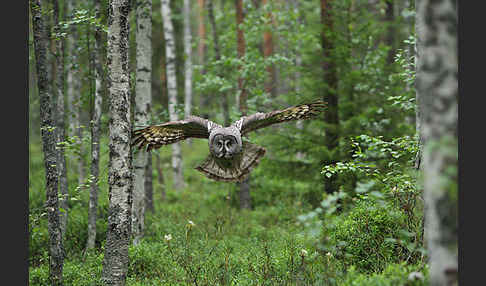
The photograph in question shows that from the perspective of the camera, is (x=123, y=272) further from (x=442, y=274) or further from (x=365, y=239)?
(x=442, y=274)

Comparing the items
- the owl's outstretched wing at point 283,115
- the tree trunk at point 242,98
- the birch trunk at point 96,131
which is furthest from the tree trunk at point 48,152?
the tree trunk at point 242,98

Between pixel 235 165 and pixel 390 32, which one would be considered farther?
pixel 390 32

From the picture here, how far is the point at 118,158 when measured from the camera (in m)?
6.22

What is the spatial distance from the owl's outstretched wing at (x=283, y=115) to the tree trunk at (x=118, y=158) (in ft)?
6.71

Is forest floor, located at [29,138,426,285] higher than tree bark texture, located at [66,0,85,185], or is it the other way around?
tree bark texture, located at [66,0,85,185]

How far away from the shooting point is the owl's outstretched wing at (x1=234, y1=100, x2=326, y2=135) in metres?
7.03

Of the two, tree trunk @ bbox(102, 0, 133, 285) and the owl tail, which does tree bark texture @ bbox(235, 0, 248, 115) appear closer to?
the owl tail

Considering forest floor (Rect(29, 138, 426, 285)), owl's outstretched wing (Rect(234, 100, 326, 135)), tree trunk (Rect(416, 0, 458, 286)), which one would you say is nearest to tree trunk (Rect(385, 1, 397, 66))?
forest floor (Rect(29, 138, 426, 285))

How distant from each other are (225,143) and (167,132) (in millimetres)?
1093

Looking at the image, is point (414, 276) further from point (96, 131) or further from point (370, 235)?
point (96, 131)

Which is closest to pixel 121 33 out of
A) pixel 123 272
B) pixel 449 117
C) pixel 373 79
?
pixel 123 272

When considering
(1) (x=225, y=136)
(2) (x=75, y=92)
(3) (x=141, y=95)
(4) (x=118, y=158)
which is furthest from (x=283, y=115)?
(2) (x=75, y=92)

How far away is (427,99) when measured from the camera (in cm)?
316

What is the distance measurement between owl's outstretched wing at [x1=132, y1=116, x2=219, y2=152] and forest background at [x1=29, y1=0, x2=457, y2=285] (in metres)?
0.87
